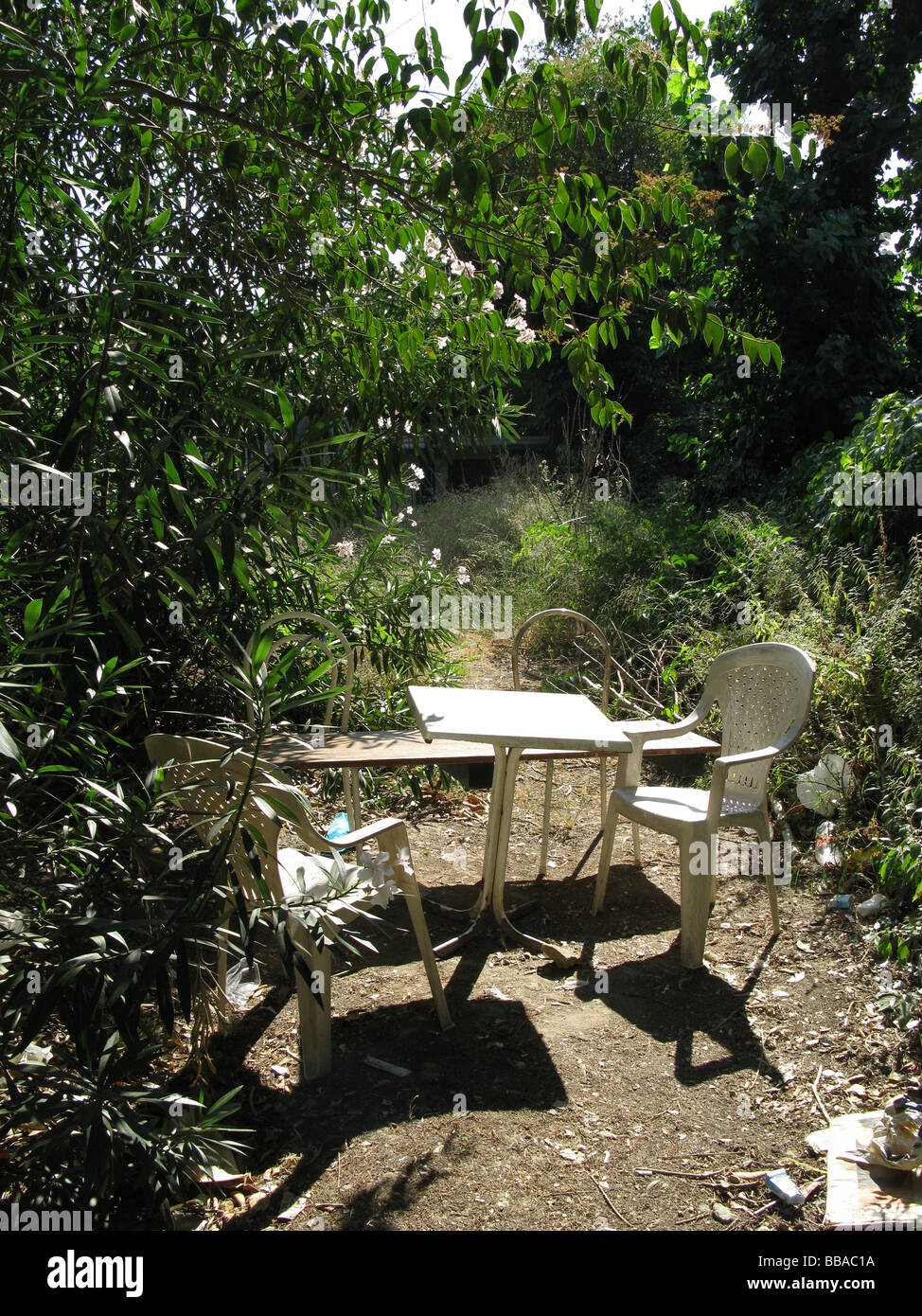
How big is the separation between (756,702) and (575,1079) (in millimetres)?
1725

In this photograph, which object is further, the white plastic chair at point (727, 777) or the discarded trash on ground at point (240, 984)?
the white plastic chair at point (727, 777)

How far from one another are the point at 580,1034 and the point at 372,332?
8.09ft

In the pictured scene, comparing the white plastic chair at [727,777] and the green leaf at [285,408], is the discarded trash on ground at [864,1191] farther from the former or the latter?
the green leaf at [285,408]

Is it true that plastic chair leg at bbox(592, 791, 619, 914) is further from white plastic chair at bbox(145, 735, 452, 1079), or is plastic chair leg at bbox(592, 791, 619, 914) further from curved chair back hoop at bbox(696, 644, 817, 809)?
white plastic chair at bbox(145, 735, 452, 1079)

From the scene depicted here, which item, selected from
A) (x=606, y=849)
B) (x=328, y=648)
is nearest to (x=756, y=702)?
(x=606, y=849)

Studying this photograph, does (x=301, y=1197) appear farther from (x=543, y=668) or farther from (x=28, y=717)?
(x=543, y=668)

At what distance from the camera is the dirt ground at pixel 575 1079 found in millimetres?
2123

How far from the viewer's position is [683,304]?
2.58 m

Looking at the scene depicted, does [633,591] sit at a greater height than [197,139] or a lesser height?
lesser

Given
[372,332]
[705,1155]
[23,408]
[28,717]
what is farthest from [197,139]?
[705,1155]

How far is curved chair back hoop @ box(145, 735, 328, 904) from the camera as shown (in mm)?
1995

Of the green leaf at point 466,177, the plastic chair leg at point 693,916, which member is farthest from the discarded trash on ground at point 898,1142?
the green leaf at point 466,177

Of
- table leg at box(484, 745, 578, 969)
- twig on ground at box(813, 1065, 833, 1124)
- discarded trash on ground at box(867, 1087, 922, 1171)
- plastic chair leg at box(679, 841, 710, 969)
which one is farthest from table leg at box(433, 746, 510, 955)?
discarded trash on ground at box(867, 1087, 922, 1171)

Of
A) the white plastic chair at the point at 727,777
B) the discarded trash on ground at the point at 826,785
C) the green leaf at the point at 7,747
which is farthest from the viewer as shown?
the discarded trash on ground at the point at 826,785
